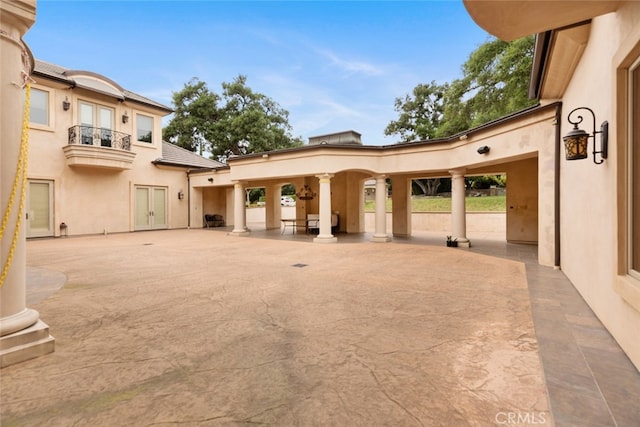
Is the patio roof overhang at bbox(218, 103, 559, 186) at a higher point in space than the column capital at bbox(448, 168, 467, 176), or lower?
higher

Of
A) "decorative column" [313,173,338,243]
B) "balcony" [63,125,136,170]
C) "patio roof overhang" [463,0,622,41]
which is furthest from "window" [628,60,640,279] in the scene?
"balcony" [63,125,136,170]

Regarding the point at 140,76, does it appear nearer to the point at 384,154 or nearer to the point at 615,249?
the point at 384,154

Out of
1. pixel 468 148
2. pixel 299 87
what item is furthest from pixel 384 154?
pixel 299 87

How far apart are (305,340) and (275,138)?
28040mm

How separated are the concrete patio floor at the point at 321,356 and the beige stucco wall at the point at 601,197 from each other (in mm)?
277

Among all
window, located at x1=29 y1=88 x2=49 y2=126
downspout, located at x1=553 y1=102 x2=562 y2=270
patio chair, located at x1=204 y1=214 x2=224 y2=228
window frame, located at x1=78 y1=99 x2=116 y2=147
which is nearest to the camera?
downspout, located at x1=553 y1=102 x2=562 y2=270

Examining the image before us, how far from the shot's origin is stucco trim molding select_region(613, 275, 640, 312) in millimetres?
2256

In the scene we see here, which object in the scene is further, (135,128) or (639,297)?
(135,128)

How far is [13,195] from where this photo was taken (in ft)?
8.36

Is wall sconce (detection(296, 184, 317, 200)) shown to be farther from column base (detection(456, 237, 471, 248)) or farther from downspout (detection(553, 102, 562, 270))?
downspout (detection(553, 102, 562, 270))

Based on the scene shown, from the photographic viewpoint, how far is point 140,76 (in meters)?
21.6

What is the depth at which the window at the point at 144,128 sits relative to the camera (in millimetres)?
16531

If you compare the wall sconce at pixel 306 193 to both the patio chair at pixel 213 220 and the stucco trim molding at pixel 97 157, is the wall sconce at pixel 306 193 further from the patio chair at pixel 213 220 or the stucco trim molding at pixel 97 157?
the stucco trim molding at pixel 97 157

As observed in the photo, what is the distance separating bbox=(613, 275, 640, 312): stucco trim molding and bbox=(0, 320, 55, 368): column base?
506 cm
